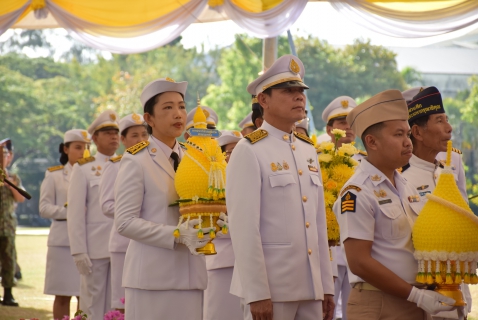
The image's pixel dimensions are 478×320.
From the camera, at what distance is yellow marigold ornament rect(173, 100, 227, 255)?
3.65 metres

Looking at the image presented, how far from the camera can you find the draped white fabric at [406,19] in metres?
7.21

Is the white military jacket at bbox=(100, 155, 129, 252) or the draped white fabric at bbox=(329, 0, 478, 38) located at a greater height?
the draped white fabric at bbox=(329, 0, 478, 38)

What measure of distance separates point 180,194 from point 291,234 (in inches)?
24.1

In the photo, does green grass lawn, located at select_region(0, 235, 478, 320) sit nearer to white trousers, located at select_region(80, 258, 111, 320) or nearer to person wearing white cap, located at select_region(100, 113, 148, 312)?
white trousers, located at select_region(80, 258, 111, 320)

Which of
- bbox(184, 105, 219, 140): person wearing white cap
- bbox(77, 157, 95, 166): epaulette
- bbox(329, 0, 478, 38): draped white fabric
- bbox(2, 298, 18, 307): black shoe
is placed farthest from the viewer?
bbox(2, 298, 18, 307): black shoe

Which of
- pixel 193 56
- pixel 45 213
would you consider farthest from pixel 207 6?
pixel 193 56

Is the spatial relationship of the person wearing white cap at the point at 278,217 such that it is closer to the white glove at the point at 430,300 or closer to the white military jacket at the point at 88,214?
the white glove at the point at 430,300

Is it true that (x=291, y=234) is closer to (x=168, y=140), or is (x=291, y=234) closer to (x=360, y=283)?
(x=360, y=283)

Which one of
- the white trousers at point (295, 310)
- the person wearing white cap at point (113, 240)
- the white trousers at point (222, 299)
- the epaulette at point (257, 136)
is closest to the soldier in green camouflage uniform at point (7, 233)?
the person wearing white cap at point (113, 240)

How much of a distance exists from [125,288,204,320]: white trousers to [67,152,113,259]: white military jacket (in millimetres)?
2320

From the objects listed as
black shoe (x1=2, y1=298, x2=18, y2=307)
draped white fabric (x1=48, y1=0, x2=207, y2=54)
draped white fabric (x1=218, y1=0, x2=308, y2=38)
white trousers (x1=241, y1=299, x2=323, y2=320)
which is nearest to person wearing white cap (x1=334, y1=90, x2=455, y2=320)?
white trousers (x1=241, y1=299, x2=323, y2=320)

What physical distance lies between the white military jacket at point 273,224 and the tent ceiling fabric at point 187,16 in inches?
157

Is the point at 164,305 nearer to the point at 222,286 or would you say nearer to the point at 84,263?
the point at 222,286

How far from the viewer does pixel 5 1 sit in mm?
7859
